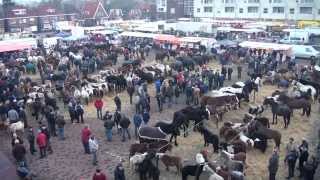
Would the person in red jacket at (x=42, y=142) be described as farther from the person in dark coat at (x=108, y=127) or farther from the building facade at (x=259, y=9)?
the building facade at (x=259, y=9)

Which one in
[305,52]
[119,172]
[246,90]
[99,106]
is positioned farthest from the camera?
[305,52]

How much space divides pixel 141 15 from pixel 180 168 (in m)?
82.6

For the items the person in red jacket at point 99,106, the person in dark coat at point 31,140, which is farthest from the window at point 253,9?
the person in dark coat at point 31,140

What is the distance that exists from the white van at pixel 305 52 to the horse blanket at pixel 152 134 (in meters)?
22.7

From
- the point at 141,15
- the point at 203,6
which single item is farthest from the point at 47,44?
the point at 141,15

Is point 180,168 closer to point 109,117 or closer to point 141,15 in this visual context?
point 109,117

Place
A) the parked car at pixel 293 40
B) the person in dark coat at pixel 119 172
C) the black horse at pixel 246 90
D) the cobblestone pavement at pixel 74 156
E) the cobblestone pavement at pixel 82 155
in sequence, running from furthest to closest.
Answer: the parked car at pixel 293 40 → the black horse at pixel 246 90 → the cobblestone pavement at pixel 74 156 → the cobblestone pavement at pixel 82 155 → the person in dark coat at pixel 119 172

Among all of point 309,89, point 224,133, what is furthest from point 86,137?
point 309,89

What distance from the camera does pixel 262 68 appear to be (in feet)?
99.7

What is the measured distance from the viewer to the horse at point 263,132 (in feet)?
55.2

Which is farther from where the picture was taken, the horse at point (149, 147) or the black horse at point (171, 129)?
the black horse at point (171, 129)

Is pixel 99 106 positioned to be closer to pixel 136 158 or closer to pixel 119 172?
Answer: pixel 136 158

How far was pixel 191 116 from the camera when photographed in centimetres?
1975

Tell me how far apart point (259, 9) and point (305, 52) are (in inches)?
1396
